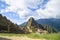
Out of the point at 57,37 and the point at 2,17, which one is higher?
the point at 2,17

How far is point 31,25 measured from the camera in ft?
125

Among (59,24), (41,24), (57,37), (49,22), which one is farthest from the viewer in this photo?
(41,24)

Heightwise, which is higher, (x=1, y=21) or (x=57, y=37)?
(x=1, y=21)

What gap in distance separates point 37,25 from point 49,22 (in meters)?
3.06

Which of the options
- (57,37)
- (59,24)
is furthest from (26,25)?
(57,37)

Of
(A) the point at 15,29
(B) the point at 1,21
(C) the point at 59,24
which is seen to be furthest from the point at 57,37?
(B) the point at 1,21

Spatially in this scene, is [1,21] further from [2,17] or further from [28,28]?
[28,28]

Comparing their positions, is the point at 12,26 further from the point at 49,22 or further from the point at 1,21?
the point at 49,22

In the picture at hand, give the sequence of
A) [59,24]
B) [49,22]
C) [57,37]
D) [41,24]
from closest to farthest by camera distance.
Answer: [57,37] → [59,24] → [49,22] → [41,24]

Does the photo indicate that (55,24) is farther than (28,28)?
No

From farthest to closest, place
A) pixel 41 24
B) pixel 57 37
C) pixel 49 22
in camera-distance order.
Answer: pixel 41 24 < pixel 49 22 < pixel 57 37

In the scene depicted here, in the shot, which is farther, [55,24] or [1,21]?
[1,21]

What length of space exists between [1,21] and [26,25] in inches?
239

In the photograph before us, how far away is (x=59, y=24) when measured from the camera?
31953 millimetres
